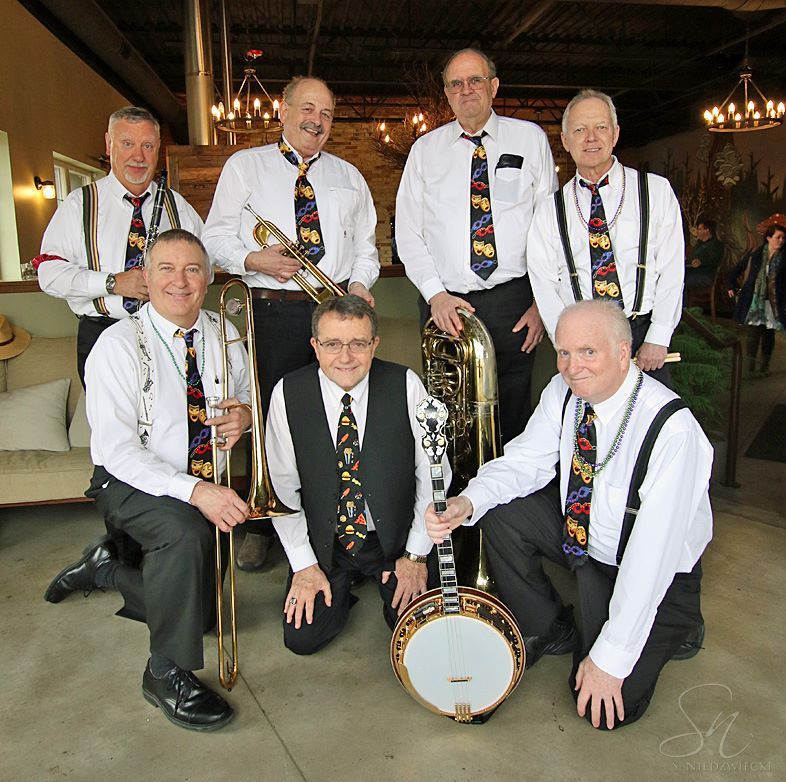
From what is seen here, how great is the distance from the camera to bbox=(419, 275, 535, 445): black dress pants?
9.51ft

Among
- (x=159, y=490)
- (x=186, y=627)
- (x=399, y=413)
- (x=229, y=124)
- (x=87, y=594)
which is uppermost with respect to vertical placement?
(x=229, y=124)

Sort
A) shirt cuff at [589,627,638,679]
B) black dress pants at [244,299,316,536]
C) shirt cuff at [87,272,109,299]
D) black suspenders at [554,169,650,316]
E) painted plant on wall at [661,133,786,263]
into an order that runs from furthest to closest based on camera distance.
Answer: painted plant on wall at [661,133,786,263] → black dress pants at [244,299,316,536] → shirt cuff at [87,272,109,299] → black suspenders at [554,169,650,316] → shirt cuff at [589,627,638,679]

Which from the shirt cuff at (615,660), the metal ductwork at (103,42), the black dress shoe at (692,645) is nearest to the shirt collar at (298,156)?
the shirt cuff at (615,660)

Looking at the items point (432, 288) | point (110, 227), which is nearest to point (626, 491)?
point (432, 288)

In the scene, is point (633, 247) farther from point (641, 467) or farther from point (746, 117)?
point (746, 117)

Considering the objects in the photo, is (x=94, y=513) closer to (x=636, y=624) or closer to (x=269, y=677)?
(x=269, y=677)

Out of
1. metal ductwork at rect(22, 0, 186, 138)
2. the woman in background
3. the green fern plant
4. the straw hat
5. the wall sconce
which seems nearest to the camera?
the straw hat

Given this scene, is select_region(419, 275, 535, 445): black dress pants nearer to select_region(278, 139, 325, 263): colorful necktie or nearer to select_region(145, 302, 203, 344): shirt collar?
select_region(278, 139, 325, 263): colorful necktie

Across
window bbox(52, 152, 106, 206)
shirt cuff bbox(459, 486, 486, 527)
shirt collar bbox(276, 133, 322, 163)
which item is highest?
window bbox(52, 152, 106, 206)

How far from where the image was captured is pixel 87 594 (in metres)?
2.90

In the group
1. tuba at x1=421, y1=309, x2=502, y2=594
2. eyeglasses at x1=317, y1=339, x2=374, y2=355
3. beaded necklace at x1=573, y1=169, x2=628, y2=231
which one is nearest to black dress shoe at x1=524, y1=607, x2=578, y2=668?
tuba at x1=421, y1=309, x2=502, y2=594

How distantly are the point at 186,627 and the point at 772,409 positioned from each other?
4.68m

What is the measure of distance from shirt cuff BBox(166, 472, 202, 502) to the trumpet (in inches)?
33.9

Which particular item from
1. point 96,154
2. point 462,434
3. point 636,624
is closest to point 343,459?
point 462,434
